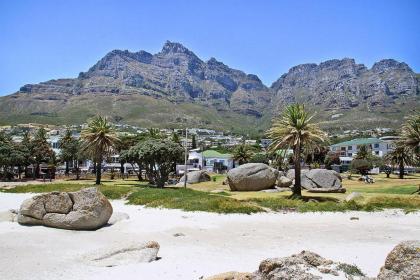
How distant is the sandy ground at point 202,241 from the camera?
1280 cm

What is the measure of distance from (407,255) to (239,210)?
17.5 m

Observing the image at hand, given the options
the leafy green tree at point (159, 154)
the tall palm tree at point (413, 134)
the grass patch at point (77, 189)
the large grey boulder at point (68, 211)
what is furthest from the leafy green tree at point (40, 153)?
the tall palm tree at point (413, 134)

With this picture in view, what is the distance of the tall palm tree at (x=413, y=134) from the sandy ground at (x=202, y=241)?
19.0 meters

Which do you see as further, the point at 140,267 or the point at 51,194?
the point at 51,194

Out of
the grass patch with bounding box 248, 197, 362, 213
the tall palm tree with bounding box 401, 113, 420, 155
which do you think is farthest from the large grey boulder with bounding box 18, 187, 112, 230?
the tall palm tree with bounding box 401, 113, 420, 155

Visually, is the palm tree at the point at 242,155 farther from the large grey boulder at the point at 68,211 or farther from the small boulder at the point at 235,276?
the small boulder at the point at 235,276

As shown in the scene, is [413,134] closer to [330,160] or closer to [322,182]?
[322,182]

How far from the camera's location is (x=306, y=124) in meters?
35.1

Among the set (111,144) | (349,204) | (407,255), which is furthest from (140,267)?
(111,144)

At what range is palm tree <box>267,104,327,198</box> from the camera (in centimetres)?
3459

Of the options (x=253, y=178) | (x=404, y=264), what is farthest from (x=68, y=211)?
(x=253, y=178)

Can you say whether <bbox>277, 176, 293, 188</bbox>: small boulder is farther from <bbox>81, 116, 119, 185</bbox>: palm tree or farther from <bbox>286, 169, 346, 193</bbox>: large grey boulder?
<bbox>81, 116, 119, 185</bbox>: palm tree

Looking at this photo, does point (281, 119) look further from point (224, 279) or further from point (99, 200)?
point (224, 279)

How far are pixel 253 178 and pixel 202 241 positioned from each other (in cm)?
2571
